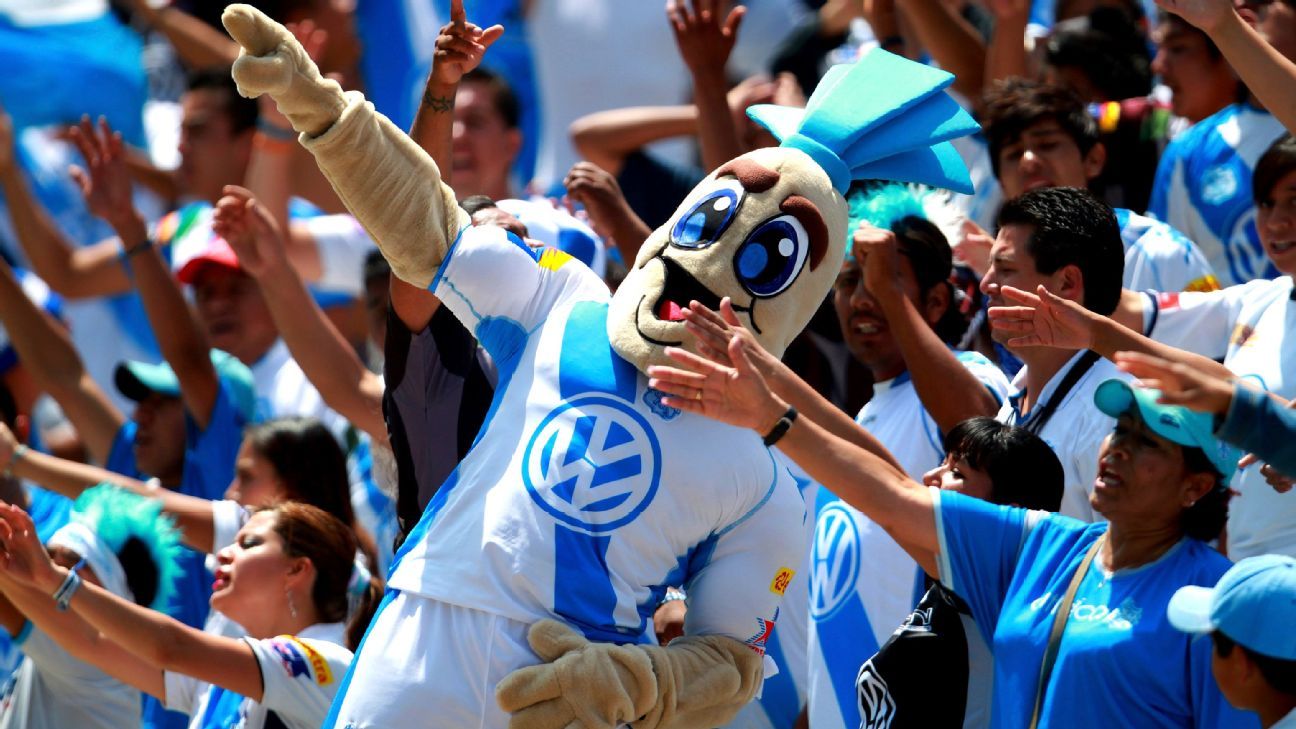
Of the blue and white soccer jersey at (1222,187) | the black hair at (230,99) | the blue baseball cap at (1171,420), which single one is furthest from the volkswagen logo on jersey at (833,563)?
the black hair at (230,99)

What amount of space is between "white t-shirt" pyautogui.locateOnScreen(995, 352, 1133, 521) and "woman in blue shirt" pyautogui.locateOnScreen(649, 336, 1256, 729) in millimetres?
546

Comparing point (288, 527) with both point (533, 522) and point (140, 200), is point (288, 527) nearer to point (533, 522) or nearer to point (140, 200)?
point (533, 522)

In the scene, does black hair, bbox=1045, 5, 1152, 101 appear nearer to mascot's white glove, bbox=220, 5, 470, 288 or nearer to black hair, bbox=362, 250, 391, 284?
black hair, bbox=362, 250, 391, 284

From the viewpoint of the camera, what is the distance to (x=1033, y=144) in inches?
203

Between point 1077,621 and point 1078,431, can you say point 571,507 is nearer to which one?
point 1077,621

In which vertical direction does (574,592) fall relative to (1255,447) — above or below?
below

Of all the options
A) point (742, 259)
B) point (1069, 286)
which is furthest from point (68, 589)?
point (1069, 286)

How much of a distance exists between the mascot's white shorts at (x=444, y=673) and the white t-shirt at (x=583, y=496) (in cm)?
4

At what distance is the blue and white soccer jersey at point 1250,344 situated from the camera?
3.99 metres

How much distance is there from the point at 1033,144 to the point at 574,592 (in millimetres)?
2423

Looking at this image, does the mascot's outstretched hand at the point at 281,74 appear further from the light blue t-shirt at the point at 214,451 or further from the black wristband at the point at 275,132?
the black wristband at the point at 275,132

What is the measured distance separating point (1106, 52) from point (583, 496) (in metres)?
3.36

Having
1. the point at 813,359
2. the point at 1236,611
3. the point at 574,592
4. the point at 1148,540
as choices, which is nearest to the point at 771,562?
the point at 574,592

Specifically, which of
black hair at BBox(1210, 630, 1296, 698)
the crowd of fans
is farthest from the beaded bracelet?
black hair at BBox(1210, 630, 1296, 698)
